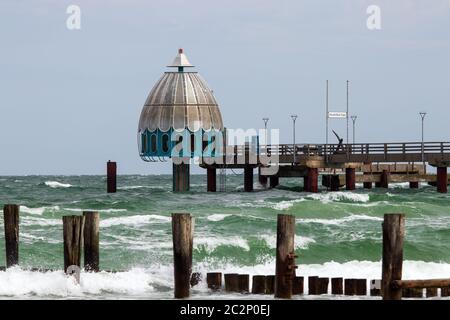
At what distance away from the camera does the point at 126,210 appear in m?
53.8

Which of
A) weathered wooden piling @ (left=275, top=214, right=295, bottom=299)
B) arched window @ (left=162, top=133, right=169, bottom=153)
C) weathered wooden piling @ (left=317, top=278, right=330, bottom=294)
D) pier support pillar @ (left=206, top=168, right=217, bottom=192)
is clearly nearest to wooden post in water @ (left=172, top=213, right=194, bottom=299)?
weathered wooden piling @ (left=275, top=214, right=295, bottom=299)

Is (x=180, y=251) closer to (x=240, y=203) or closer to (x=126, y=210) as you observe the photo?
(x=126, y=210)

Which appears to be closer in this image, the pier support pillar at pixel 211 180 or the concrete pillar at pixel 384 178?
the concrete pillar at pixel 384 178

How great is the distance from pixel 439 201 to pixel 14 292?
1415 inches

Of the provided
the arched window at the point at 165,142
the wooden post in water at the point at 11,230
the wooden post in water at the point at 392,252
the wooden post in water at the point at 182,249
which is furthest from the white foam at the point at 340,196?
the wooden post in water at the point at 392,252

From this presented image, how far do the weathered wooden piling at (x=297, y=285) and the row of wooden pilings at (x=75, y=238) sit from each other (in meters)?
4.00

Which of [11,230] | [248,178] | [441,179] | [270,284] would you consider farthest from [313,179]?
[270,284]

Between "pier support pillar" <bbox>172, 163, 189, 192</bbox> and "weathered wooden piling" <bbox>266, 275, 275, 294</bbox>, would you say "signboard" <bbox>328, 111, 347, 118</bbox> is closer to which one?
"pier support pillar" <bbox>172, 163, 189, 192</bbox>

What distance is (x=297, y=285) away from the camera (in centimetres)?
2598

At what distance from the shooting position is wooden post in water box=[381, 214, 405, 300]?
23.0 metres

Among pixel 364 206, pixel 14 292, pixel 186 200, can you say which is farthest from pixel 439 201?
pixel 14 292

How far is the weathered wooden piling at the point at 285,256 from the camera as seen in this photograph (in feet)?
77.9

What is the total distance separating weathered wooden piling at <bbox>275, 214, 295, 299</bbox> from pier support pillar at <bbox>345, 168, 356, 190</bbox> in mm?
41672

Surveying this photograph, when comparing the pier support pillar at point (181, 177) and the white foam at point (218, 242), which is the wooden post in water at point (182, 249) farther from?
the pier support pillar at point (181, 177)
